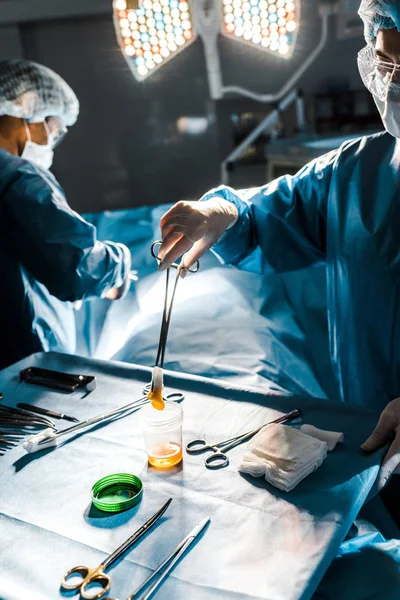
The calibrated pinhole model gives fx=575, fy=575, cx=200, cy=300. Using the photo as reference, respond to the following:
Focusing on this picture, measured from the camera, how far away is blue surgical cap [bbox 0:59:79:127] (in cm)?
216

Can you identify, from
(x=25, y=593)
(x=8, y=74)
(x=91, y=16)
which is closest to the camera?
(x=25, y=593)

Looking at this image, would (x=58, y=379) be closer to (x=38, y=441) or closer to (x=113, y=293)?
(x=38, y=441)

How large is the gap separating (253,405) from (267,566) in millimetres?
512

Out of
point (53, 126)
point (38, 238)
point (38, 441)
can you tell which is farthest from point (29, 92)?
point (38, 441)

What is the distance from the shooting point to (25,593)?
0.89 m

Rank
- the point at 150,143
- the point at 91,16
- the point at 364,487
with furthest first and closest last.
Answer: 1. the point at 150,143
2. the point at 91,16
3. the point at 364,487

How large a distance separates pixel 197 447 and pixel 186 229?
0.54 m

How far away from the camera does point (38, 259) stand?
201 centimetres

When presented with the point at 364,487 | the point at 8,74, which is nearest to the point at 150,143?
the point at 8,74

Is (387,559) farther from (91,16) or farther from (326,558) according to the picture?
(91,16)

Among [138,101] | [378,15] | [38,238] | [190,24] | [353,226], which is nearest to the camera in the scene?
[378,15]

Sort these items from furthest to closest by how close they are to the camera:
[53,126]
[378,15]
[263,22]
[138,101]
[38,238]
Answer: [138,101] < [263,22] < [53,126] < [38,238] < [378,15]

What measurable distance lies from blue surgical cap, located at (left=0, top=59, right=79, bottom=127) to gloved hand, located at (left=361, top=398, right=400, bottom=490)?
1.72 metres

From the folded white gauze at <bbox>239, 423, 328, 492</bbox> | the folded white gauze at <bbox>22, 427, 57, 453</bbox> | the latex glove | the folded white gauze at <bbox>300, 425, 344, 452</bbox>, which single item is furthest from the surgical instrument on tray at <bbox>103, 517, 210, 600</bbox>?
the latex glove
